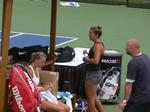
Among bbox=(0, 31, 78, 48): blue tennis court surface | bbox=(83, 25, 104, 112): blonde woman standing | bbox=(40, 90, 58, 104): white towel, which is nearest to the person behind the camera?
bbox=(40, 90, 58, 104): white towel

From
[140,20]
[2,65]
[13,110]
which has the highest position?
[140,20]

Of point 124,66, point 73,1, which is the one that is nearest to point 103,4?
point 73,1

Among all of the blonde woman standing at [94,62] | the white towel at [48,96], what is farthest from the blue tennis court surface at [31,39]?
the white towel at [48,96]

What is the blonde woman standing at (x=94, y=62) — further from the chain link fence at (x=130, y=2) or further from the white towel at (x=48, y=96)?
the chain link fence at (x=130, y=2)

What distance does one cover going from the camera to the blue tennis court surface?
1566 cm

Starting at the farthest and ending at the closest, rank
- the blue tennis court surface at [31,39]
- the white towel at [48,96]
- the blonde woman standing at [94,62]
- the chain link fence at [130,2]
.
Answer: the chain link fence at [130,2] → the blue tennis court surface at [31,39] → the blonde woman standing at [94,62] → the white towel at [48,96]

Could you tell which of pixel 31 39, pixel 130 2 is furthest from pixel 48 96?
pixel 130 2

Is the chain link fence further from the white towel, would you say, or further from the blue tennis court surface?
the white towel

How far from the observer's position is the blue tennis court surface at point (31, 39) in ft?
51.4

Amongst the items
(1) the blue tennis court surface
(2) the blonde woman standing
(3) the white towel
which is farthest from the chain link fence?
(3) the white towel

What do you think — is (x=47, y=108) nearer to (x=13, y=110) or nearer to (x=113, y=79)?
(x=13, y=110)

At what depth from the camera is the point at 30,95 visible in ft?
21.4

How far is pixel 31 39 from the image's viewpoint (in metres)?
16.4

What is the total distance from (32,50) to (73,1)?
62.3ft
